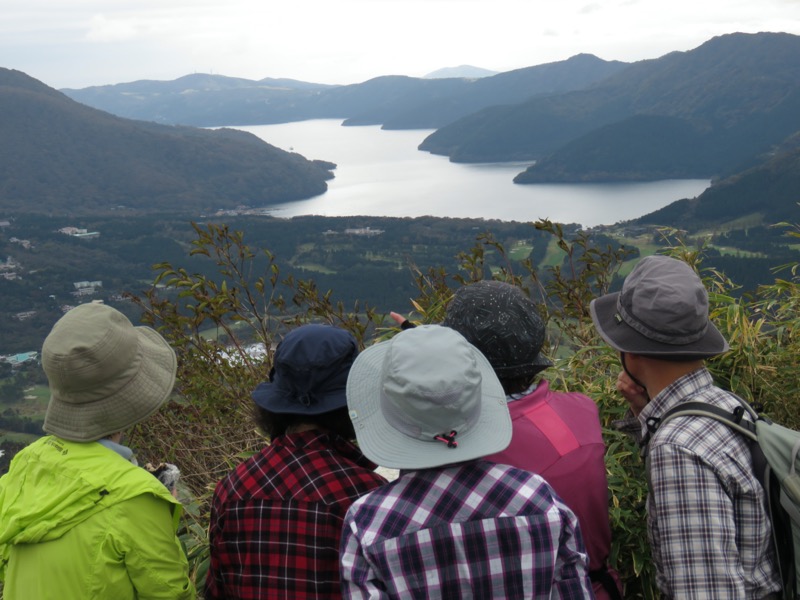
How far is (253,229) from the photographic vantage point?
59.8m

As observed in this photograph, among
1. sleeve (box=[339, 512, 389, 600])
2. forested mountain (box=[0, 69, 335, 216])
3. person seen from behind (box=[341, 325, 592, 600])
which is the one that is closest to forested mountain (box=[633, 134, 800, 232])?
person seen from behind (box=[341, 325, 592, 600])

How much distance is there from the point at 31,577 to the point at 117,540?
215mm

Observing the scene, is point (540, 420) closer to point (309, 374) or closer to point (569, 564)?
point (569, 564)

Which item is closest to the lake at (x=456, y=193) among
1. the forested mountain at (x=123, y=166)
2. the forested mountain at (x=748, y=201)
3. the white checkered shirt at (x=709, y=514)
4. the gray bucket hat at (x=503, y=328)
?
the forested mountain at (x=748, y=201)

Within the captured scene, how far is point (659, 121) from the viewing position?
375 feet

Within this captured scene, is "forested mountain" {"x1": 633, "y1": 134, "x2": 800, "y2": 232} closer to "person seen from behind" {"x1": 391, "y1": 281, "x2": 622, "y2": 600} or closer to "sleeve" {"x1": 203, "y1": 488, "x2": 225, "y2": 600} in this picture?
"person seen from behind" {"x1": 391, "y1": 281, "x2": 622, "y2": 600}

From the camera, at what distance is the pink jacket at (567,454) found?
5.30ft

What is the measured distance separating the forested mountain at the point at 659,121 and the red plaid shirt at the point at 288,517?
94.2m

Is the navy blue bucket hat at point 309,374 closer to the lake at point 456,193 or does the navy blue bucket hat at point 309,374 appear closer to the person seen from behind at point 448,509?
the person seen from behind at point 448,509

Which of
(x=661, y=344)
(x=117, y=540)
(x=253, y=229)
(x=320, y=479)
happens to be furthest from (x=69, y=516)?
(x=253, y=229)

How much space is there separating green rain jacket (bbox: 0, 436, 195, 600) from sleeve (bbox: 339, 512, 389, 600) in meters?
0.55

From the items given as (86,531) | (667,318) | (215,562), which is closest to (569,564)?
(667,318)

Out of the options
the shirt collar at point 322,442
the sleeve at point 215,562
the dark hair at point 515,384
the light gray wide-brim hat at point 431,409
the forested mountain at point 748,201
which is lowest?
the forested mountain at point 748,201

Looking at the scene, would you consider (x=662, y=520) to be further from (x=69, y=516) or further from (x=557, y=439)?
(x=69, y=516)
